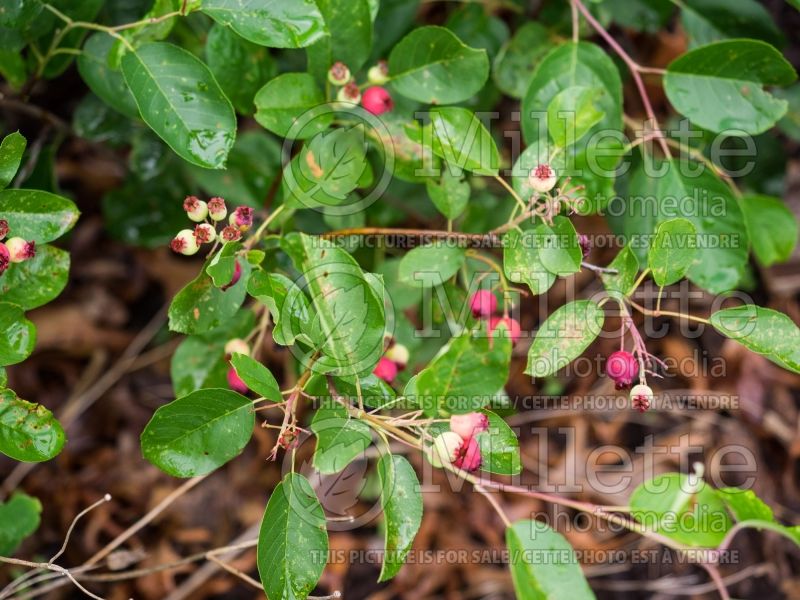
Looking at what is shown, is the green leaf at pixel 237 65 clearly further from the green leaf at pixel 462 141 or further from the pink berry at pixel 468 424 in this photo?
the pink berry at pixel 468 424

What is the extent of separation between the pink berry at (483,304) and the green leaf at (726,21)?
0.73 m

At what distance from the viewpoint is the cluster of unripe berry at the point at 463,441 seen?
0.88 m

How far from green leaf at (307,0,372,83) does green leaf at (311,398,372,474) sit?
564 mm

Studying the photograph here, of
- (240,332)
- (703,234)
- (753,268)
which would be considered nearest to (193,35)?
(240,332)

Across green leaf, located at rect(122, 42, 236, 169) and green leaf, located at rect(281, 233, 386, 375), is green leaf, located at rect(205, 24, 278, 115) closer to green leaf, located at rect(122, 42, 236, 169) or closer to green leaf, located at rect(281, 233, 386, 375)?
green leaf, located at rect(122, 42, 236, 169)

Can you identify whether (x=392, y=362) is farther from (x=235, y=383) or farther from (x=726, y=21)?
(x=726, y=21)

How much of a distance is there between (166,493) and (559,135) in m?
1.26

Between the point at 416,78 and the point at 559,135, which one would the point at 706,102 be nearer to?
the point at 559,135

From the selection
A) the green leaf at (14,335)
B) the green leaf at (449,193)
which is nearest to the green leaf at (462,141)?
the green leaf at (449,193)

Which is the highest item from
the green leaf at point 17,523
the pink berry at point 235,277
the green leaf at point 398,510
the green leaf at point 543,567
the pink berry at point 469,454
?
the pink berry at point 235,277

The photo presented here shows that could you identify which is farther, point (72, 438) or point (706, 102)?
point (72, 438)

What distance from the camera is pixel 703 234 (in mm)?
1225

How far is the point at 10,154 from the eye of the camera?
96 centimetres

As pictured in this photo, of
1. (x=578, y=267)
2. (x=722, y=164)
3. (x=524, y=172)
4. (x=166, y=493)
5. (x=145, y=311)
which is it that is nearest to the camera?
(x=578, y=267)
